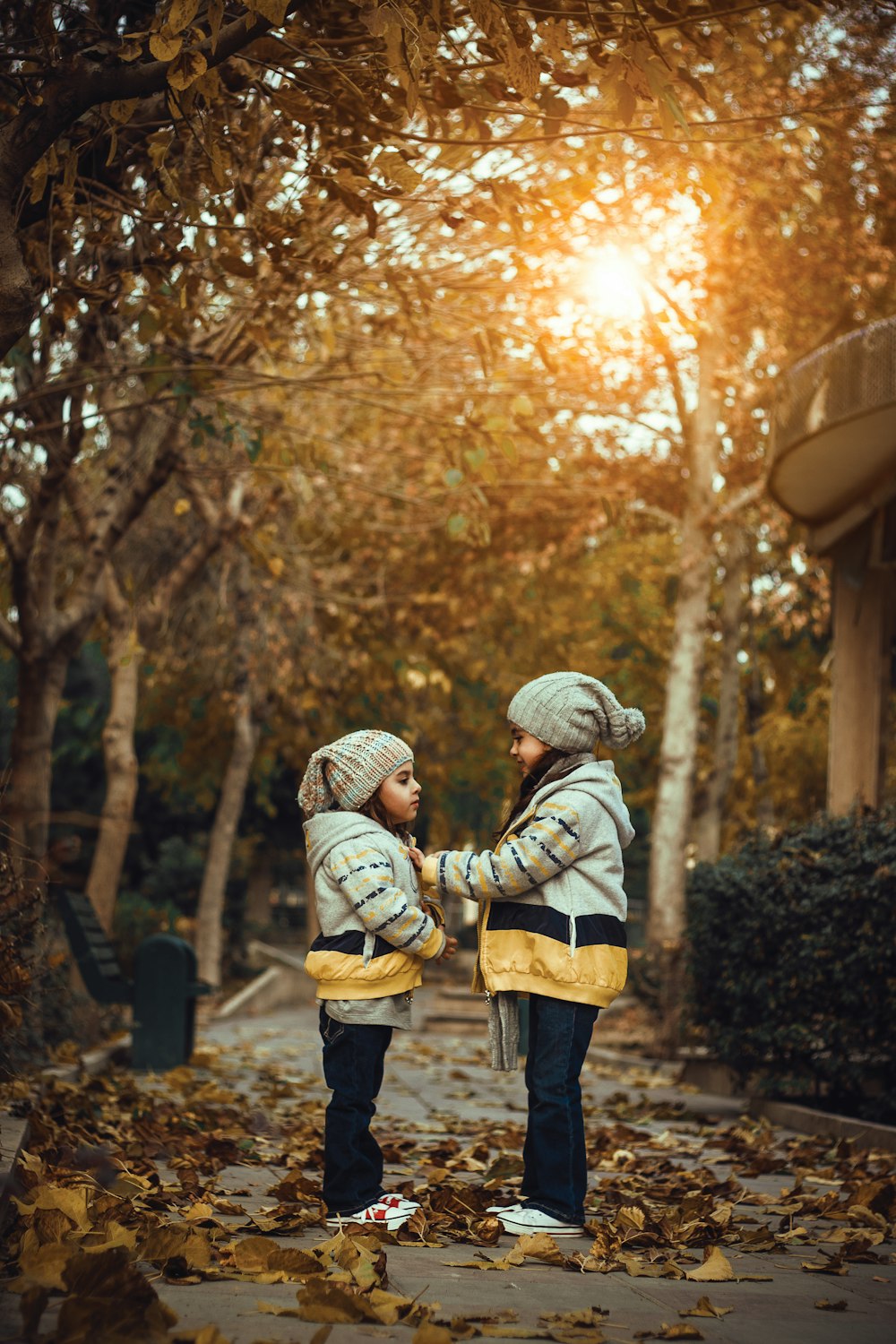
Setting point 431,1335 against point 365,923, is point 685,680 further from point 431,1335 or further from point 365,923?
point 431,1335

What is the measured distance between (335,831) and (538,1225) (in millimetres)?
1366

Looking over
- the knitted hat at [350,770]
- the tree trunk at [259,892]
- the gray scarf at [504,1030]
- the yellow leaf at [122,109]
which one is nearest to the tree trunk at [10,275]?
the yellow leaf at [122,109]

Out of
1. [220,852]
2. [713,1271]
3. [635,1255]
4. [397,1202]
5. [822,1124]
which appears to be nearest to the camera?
[713,1271]

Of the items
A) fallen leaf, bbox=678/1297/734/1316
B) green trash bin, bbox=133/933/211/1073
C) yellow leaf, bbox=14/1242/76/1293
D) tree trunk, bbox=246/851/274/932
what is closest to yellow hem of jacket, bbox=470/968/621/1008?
fallen leaf, bbox=678/1297/734/1316

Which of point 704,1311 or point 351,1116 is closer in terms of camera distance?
point 704,1311

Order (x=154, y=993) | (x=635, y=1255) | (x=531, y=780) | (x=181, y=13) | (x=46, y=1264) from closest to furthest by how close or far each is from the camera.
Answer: (x=46, y=1264)
(x=181, y=13)
(x=635, y=1255)
(x=531, y=780)
(x=154, y=993)

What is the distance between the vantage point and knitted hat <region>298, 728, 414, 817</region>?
14.8 ft

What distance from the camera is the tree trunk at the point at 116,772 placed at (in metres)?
13.3

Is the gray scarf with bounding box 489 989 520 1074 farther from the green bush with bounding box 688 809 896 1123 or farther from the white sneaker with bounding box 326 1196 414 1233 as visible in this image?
the green bush with bounding box 688 809 896 1123

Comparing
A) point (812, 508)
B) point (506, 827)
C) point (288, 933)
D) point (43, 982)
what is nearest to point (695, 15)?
point (506, 827)

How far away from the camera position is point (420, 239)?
28.1 ft

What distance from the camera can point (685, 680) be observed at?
15094 millimetres

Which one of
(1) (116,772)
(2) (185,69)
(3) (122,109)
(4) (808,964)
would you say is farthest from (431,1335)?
(1) (116,772)

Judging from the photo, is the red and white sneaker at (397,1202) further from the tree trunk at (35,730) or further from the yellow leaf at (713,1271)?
the tree trunk at (35,730)
